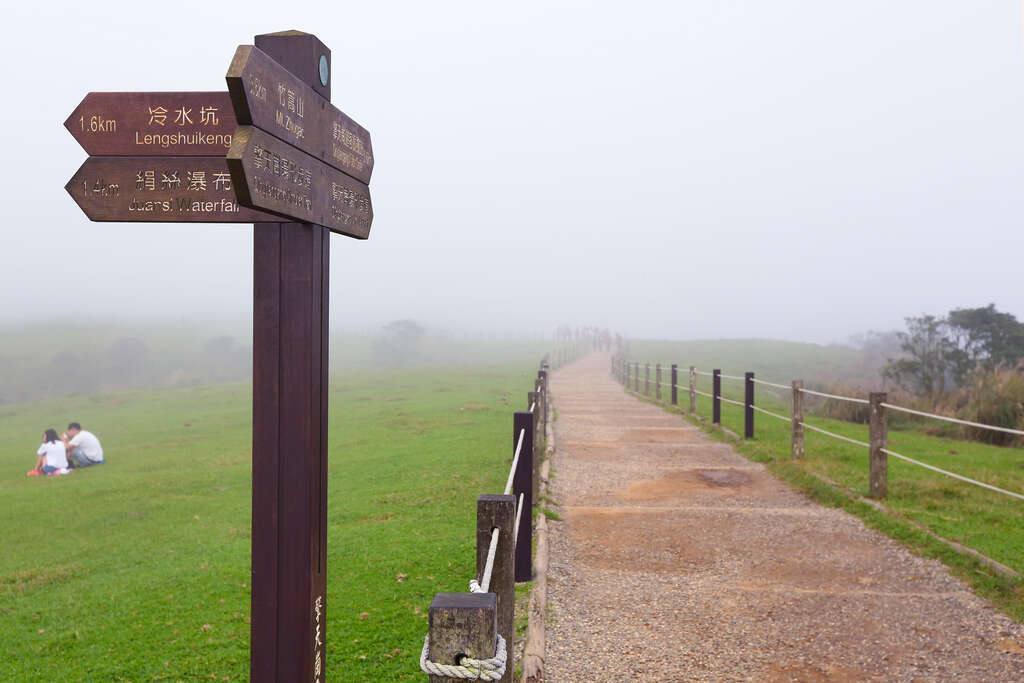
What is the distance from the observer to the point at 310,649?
276 centimetres

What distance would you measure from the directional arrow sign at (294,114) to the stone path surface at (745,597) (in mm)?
2900

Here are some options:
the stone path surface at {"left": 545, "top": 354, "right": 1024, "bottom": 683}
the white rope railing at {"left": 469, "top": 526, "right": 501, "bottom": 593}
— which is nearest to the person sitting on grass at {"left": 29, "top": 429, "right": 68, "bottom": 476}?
the stone path surface at {"left": 545, "top": 354, "right": 1024, "bottom": 683}

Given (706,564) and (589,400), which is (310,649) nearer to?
(706,564)

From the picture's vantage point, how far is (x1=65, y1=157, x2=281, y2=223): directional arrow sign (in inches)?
104

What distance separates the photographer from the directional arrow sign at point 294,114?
6.53ft

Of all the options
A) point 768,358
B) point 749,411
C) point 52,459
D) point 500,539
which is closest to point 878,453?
point 749,411

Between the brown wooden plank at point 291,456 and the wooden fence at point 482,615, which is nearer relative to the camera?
the wooden fence at point 482,615

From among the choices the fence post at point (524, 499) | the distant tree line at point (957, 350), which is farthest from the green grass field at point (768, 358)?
the fence post at point (524, 499)

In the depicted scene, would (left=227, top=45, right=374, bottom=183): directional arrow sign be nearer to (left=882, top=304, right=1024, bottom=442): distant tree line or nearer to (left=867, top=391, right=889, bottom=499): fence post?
(left=867, top=391, right=889, bottom=499): fence post

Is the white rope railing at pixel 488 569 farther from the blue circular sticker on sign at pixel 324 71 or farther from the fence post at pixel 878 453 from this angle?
the fence post at pixel 878 453

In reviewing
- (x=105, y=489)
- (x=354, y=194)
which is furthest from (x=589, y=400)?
(x=354, y=194)

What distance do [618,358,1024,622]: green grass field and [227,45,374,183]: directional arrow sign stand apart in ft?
15.9

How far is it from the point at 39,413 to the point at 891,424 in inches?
1096

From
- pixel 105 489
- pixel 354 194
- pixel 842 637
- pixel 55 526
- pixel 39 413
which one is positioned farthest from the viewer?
pixel 39 413
